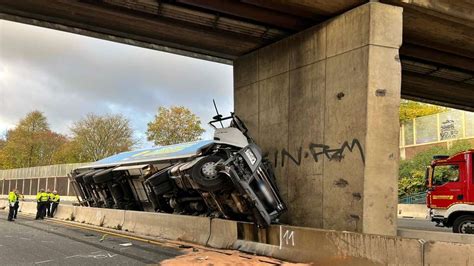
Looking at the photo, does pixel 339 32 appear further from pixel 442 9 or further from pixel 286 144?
pixel 286 144

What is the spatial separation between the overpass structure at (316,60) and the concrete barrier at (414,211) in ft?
50.6

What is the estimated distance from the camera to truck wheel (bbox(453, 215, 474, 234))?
13.6 metres

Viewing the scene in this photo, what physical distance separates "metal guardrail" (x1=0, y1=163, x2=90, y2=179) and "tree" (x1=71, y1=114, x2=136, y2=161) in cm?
506

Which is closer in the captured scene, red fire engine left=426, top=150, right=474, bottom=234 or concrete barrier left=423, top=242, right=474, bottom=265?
concrete barrier left=423, top=242, right=474, bottom=265

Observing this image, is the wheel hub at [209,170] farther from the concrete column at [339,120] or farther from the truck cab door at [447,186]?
the truck cab door at [447,186]

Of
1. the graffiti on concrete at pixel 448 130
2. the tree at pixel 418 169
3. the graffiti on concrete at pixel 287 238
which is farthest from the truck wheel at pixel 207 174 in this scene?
the graffiti on concrete at pixel 448 130

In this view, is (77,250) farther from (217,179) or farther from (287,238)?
(287,238)

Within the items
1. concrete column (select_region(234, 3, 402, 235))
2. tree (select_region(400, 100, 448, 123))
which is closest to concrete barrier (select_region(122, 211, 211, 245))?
concrete column (select_region(234, 3, 402, 235))

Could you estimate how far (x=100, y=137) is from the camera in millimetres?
62406

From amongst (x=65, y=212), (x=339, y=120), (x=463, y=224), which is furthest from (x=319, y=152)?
(x=65, y=212)

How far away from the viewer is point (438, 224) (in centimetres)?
1510

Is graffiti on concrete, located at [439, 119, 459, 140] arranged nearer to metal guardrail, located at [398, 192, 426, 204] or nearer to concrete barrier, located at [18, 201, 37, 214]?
metal guardrail, located at [398, 192, 426, 204]

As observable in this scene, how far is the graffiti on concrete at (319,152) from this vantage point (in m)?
9.12

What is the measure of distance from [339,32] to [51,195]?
17300mm
